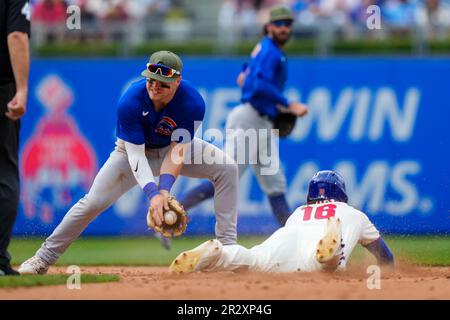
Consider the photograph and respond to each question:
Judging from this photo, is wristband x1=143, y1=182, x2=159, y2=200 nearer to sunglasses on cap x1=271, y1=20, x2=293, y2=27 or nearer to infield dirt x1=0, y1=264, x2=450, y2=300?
infield dirt x1=0, y1=264, x2=450, y2=300

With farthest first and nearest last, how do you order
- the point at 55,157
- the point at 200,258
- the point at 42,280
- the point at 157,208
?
the point at 55,157
the point at 157,208
the point at 42,280
the point at 200,258

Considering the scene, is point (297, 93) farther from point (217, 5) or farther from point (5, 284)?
point (5, 284)

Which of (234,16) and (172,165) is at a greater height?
(234,16)

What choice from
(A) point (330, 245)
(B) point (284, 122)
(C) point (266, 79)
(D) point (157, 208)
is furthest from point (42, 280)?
(B) point (284, 122)

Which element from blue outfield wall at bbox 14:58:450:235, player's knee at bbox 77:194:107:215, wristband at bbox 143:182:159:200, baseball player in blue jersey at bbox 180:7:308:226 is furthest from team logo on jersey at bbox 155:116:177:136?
blue outfield wall at bbox 14:58:450:235

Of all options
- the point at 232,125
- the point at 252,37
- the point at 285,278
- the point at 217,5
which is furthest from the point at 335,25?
the point at 285,278

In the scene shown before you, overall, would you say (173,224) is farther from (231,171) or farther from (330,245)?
(330,245)

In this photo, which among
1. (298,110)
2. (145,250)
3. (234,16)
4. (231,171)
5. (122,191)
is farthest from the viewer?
(234,16)
